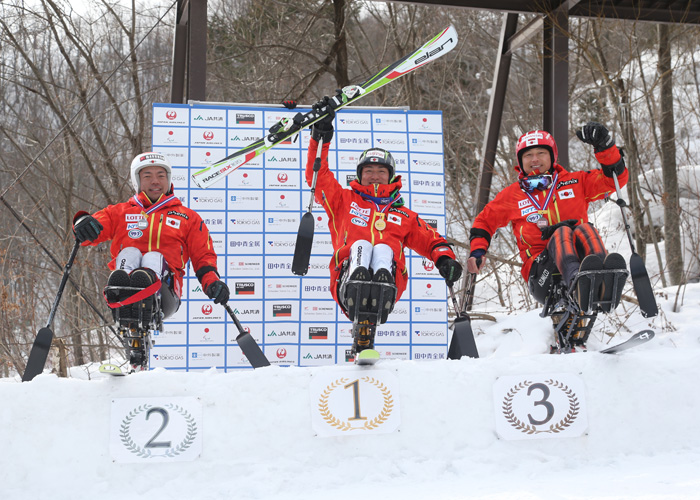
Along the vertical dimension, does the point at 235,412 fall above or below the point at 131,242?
below

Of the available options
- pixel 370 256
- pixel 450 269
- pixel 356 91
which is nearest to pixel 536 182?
pixel 450 269

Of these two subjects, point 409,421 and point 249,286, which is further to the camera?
point 249,286

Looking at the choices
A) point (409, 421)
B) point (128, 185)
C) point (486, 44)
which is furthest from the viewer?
point (486, 44)

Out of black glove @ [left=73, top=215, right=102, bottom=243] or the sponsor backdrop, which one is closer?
black glove @ [left=73, top=215, right=102, bottom=243]

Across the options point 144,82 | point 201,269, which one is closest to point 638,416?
point 201,269

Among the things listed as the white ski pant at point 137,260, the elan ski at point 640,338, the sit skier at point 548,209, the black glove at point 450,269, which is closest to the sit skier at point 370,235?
the black glove at point 450,269

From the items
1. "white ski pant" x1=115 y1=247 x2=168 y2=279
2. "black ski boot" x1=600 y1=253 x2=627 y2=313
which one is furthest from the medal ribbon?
"white ski pant" x1=115 y1=247 x2=168 y2=279

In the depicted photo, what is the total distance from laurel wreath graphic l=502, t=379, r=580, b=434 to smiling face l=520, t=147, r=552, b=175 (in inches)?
63.5

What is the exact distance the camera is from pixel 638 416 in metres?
2.98

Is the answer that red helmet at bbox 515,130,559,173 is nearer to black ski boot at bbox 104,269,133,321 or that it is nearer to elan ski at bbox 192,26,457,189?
elan ski at bbox 192,26,457,189

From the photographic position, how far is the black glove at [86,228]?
3590 mm

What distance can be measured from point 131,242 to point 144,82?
1001 cm

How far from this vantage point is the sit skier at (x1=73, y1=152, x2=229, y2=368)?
11.4 ft

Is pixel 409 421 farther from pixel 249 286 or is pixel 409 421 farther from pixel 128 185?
pixel 128 185
